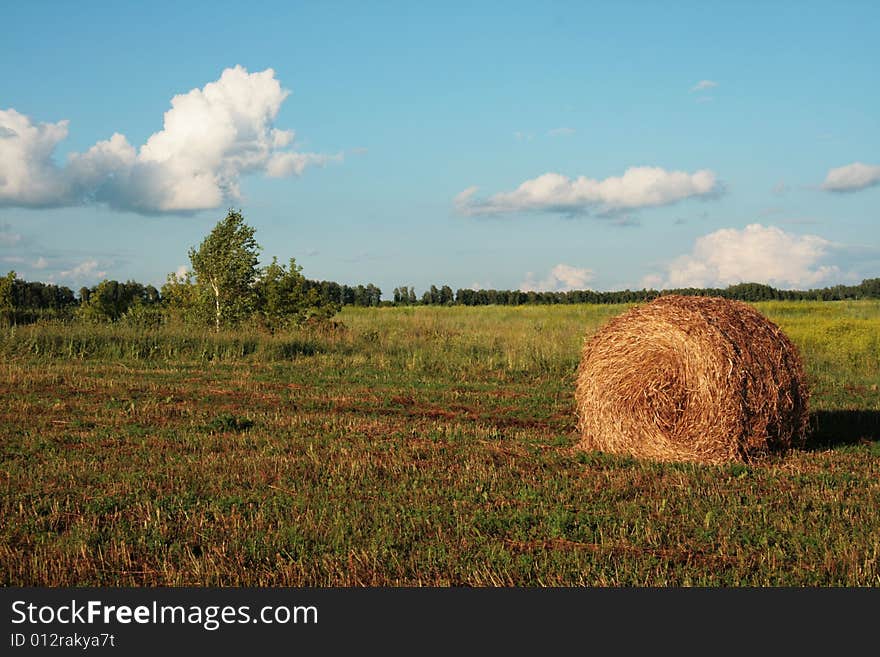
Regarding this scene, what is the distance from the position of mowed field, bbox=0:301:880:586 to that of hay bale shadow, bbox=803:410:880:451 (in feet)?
0.22

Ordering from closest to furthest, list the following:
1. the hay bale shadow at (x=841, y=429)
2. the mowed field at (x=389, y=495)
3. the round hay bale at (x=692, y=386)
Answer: the mowed field at (x=389, y=495) → the round hay bale at (x=692, y=386) → the hay bale shadow at (x=841, y=429)

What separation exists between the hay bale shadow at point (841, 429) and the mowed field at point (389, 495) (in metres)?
0.07

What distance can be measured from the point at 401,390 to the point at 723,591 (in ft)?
40.9

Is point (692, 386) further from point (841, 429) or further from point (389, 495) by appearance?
point (389, 495)

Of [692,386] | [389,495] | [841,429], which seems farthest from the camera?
[841,429]

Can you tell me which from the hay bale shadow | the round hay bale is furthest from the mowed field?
the round hay bale

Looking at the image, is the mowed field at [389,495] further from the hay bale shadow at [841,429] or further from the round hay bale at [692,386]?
the round hay bale at [692,386]

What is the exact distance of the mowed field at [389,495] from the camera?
647 centimetres

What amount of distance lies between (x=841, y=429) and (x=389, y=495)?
31.0 feet

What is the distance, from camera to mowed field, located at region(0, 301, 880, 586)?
6473 mm

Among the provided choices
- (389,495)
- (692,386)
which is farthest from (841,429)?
(389,495)

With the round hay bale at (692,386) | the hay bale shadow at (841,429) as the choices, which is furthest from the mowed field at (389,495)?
the round hay bale at (692,386)

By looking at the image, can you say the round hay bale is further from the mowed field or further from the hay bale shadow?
the hay bale shadow

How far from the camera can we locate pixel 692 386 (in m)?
11.5
